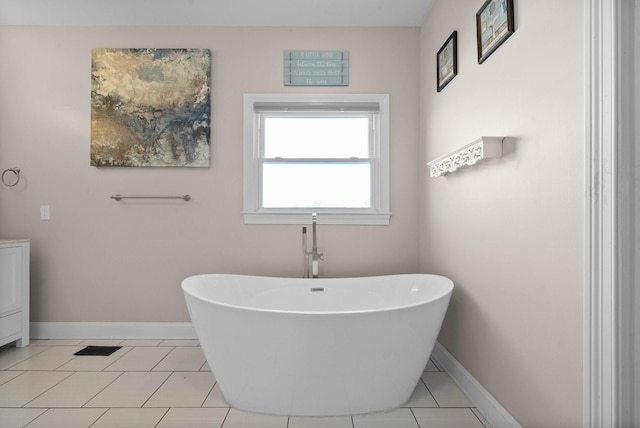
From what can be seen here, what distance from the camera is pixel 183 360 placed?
238cm

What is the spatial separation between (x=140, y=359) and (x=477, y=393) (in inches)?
82.5

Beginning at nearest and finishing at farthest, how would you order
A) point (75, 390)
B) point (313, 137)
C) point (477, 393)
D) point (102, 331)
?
point (477, 393)
point (75, 390)
point (102, 331)
point (313, 137)

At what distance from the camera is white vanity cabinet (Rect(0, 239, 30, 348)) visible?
2479 mm

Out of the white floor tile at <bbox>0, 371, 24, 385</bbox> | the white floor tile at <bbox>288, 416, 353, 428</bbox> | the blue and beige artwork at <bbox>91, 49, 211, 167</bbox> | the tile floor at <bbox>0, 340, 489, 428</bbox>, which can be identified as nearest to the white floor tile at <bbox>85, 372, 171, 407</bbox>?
the tile floor at <bbox>0, 340, 489, 428</bbox>

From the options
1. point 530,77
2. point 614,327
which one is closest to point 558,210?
point 614,327

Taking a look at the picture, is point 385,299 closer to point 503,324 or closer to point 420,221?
point 420,221

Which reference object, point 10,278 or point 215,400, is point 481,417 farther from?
point 10,278

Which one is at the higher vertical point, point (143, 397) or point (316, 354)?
point (316, 354)

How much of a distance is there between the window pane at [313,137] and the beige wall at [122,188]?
0.78ft

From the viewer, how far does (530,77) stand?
4.57 feet

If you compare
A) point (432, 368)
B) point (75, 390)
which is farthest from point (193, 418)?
point (432, 368)

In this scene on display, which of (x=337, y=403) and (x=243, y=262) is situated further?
(x=243, y=262)

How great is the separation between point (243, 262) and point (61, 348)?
4.65 ft

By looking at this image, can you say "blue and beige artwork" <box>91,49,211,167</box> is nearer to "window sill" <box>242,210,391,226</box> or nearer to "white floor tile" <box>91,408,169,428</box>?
"window sill" <box>242,210,391,226</box>
